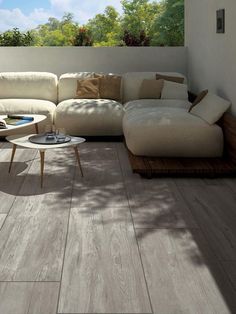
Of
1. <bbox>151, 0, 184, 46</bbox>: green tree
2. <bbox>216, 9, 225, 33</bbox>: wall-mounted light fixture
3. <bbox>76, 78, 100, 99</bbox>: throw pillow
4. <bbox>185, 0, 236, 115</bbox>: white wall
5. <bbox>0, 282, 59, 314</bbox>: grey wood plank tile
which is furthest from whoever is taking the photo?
<bbox>151, 0, 184, 46</bbox>: green tree

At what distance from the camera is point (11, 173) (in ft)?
15.4

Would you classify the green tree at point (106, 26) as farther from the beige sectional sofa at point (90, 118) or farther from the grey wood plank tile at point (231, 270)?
the grey wood plank tile at point (231, 270)

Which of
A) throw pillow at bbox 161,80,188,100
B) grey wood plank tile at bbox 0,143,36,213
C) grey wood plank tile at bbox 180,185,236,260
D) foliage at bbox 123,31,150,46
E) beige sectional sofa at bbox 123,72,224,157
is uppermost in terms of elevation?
foliage at bbox 123,31,150,46

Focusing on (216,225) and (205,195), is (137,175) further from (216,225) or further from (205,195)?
(216,225)

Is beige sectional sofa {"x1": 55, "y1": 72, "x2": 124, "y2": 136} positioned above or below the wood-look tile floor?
above

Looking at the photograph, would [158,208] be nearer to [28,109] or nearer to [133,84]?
[28,109]

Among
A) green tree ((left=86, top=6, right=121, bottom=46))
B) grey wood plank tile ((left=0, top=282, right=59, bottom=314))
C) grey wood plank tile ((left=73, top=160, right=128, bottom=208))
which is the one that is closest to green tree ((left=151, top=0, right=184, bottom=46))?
green tree ((left=86, top=6, right=121, bottom=46))

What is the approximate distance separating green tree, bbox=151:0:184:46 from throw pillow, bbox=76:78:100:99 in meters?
10.3

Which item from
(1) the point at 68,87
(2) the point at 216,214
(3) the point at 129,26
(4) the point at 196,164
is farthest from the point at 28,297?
(3) the point at 129,26

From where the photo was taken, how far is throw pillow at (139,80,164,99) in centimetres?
683

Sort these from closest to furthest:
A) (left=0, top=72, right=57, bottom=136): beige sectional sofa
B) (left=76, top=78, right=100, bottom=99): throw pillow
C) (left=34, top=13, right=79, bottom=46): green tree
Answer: (left=76, top=78, right=100, bottom=99): throw pillow < (left=0, top=72, right=57, bottom=136): beige sectional sofa < (left=34, top=13, right=79, bottom=46): green tree

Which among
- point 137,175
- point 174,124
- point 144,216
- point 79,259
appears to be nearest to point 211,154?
point 174,124

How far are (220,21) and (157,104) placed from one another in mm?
1241

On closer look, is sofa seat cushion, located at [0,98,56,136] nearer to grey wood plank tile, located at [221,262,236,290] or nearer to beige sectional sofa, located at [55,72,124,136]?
beige sectional sofa, located at [55,72,124,136]
